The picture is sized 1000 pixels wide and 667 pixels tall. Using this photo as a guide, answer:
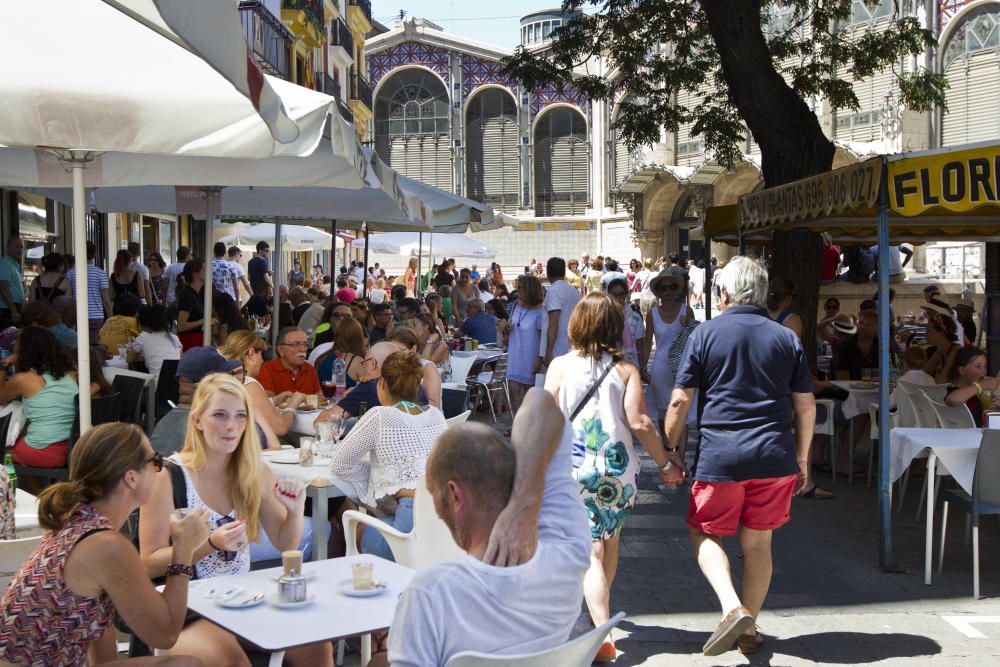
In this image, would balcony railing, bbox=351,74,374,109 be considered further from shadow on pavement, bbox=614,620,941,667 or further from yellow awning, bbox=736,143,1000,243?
shadow on pavement, bbox=614,620,941,667

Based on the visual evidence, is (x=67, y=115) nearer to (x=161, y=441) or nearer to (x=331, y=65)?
(x=161, y=441)

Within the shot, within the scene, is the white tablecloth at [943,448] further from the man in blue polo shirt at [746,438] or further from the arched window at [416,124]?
the arched window at [416,124]

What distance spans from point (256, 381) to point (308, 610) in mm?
3000

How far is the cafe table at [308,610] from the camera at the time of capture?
3232mm

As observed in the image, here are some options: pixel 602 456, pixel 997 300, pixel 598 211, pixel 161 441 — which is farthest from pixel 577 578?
pixel 598 211

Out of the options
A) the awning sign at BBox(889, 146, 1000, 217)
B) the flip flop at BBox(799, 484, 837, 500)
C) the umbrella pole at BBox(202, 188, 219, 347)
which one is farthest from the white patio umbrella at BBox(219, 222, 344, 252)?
the awning sign at BBox(889, 146, 1000, 217)

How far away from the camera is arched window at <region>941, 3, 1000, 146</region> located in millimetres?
23250

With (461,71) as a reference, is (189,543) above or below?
below

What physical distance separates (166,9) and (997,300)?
11.8m

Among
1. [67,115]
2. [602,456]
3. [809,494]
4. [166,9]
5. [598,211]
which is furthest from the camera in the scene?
[598,211]

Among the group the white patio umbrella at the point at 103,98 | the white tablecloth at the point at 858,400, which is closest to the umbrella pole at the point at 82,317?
the white patio umbrella at the point at 103,98

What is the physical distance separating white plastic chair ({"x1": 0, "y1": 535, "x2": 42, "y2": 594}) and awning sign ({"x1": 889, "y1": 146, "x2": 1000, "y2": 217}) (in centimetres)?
478

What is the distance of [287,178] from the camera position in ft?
21.4

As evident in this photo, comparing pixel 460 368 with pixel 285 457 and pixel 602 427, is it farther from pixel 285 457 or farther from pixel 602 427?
→ pixel 602 427
